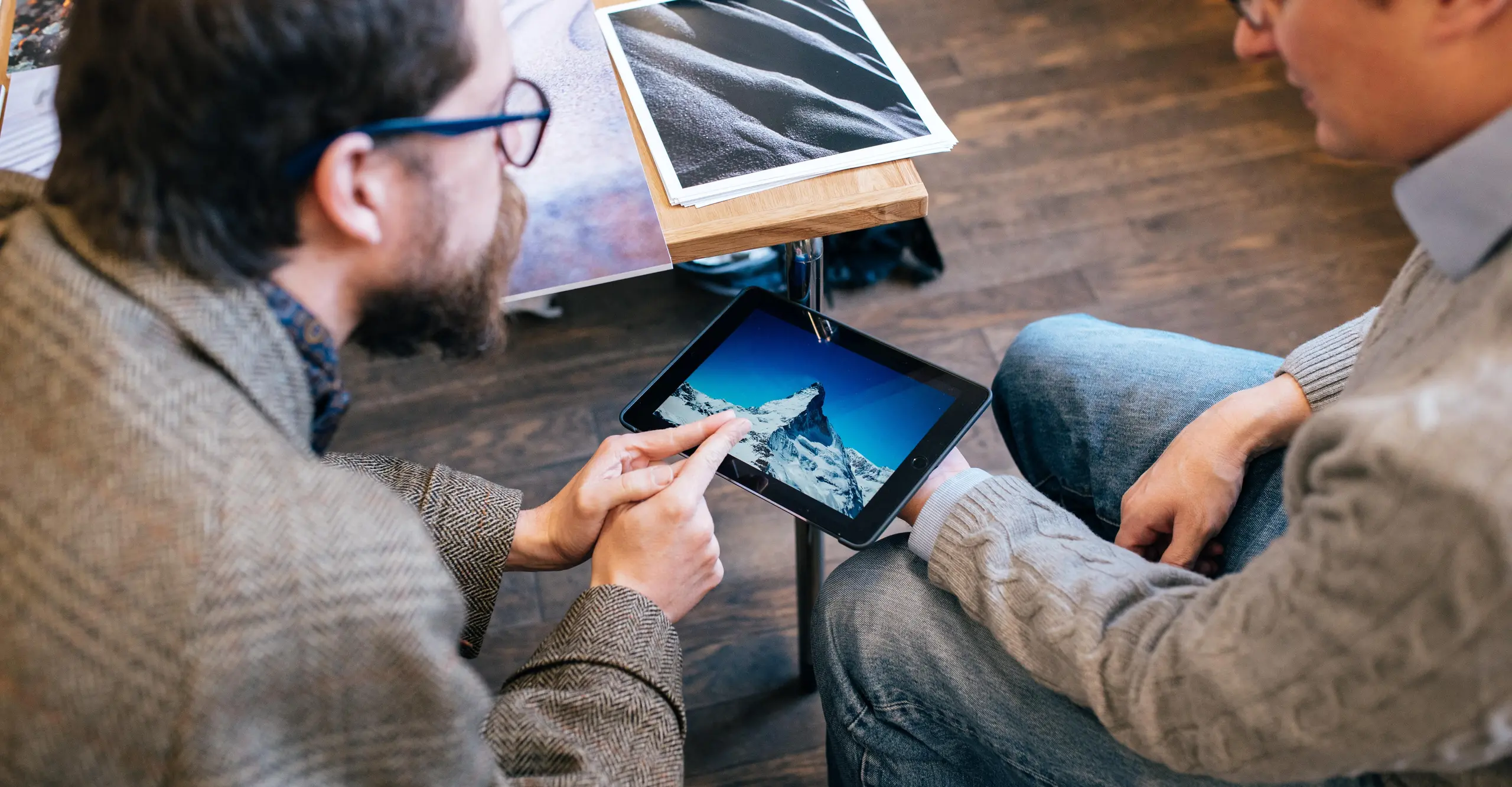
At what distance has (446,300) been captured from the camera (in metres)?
0.82

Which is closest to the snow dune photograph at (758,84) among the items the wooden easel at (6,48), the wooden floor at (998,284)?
the wooden easel at (6,48)

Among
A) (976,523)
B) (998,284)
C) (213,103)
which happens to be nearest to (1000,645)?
(976,523)

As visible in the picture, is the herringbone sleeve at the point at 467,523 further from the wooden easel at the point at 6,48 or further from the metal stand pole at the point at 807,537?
the wooden easel at the point at 6,48

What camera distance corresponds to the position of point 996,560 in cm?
84

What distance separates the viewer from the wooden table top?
92 centimetres

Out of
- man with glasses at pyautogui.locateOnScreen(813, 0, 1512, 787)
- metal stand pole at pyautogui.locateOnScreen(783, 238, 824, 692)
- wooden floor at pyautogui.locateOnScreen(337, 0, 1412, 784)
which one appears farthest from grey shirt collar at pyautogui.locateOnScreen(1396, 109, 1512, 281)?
wooden floor at pyautogui.locateOnScreen(337, 0, 1412, 784)

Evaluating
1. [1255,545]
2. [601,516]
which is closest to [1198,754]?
[1255,545]

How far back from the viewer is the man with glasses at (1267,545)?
0.54m

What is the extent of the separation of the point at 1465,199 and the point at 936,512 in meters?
0.44

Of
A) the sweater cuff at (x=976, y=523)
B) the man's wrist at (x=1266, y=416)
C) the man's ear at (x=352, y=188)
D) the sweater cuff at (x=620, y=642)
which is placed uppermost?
the man's ear at (x=352, y=188)

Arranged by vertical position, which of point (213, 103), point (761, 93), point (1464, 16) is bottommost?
point (761, 93)

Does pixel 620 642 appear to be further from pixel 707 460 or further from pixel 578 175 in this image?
pixel 578 175

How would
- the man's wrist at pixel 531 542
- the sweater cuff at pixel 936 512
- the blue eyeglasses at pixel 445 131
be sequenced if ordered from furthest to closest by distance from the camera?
the man's wrist at pixel 531 542 → the sweater cuff at pixel 936 512 → the blue eyeglasses at pixel 445 131

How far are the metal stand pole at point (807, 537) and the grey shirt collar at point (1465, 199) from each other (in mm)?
497
